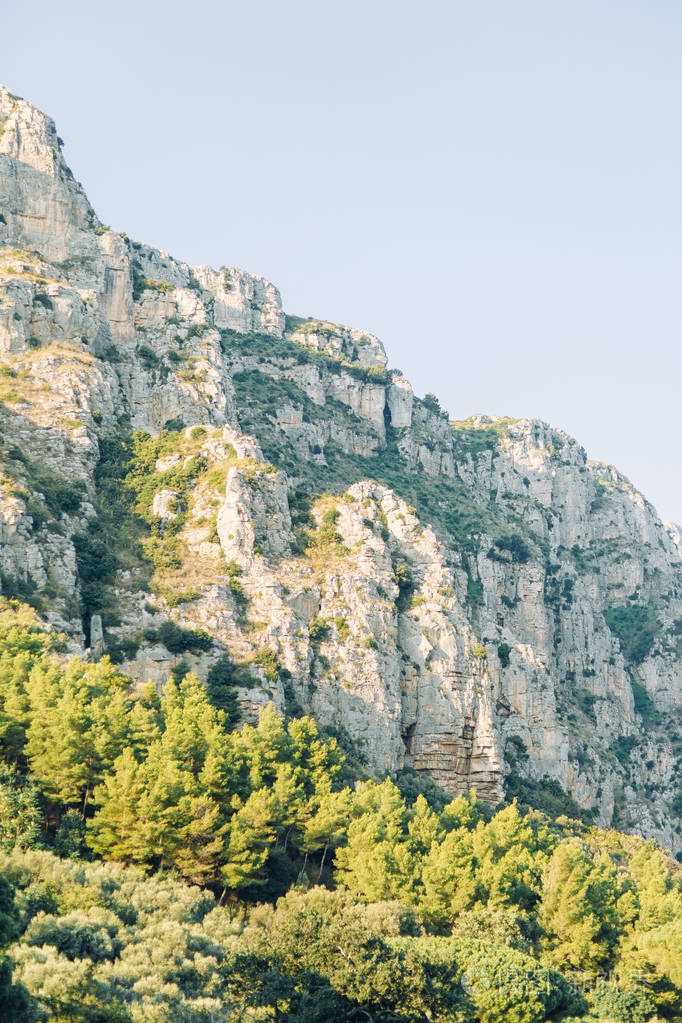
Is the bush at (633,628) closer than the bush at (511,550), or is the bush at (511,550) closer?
the bush at (511,550)

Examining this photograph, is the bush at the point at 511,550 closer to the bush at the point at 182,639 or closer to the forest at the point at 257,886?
the bush at the point at 182,639

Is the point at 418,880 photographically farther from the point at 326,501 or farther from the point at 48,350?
the point at 48,350

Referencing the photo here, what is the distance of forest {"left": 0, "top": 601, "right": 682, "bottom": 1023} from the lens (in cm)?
3822

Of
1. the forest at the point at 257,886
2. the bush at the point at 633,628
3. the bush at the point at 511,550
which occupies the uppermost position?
the bush at the point at 511,550

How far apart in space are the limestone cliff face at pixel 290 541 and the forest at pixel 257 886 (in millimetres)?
7327

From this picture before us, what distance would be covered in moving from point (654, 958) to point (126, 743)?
96.0ft

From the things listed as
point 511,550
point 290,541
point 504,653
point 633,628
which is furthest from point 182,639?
point 633,628

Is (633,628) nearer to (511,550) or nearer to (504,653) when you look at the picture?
(511,550)

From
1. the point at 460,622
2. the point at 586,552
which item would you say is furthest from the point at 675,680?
the point at 460,622

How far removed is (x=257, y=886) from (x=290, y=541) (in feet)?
125

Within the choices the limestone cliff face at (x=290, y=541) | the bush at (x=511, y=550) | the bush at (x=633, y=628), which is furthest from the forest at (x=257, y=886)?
the bush at (x=633, y=628)

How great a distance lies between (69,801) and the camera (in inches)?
2142

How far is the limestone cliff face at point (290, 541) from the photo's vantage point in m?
79.2

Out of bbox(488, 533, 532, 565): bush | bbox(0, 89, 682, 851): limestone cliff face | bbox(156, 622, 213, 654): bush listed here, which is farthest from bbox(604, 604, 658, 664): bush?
bbox(156, 622, 213, 654): bush
